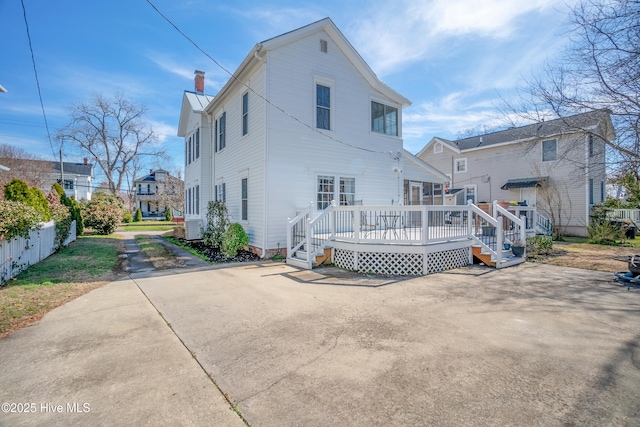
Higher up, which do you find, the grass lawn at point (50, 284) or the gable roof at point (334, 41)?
the gable roof at point (334, 41)

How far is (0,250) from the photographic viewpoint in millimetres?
6254

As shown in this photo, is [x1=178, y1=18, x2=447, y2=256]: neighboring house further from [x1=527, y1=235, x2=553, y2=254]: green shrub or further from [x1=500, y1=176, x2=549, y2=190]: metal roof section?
[x1=500, y1=176, x2=549, y2=190]: metal roof section

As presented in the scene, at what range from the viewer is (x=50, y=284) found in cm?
643

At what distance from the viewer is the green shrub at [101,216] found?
65.2ft

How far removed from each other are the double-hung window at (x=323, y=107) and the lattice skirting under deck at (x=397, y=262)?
196 inches

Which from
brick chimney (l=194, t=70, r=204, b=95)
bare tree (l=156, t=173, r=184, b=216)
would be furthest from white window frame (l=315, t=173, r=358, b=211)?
bare tree (l=156, t=173, r=184, b=216)

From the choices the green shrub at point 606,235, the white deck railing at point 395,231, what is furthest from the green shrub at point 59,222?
the green shrub at point 606,235

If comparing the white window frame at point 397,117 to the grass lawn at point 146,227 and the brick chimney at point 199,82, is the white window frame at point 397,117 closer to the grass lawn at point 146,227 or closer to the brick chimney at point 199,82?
the brick chimney at point 199,82

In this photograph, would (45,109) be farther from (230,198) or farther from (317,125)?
(317,125)

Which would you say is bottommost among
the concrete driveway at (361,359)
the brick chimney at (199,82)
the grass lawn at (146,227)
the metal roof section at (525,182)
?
the concrete driveway at (361,359)

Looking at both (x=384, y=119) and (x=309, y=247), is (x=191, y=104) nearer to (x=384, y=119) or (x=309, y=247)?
(x=384, y=119)

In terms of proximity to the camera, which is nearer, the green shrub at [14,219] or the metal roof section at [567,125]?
the green shrub at [14,219]

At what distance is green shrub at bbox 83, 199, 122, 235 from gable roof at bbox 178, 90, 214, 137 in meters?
7.73

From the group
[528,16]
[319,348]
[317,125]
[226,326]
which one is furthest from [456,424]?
[528,16]
